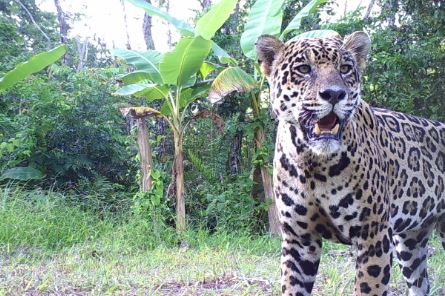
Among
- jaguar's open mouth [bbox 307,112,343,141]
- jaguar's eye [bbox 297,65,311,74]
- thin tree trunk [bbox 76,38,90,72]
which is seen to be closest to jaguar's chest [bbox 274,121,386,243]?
jaguar's open mouth [bbox 307,112,343,141]

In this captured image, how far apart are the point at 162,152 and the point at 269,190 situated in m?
2.72

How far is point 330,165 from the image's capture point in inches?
138

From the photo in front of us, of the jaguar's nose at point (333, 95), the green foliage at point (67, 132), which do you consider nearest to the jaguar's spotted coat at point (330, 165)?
the jaguar's nose at point (333, 95)

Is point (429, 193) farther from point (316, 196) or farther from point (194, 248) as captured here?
point (194, 248)

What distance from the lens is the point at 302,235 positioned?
146 inches

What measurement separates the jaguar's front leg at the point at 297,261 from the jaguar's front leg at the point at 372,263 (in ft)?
1.00

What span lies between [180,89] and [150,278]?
429cm

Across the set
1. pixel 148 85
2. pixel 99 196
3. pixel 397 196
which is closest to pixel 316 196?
pixel 397 196

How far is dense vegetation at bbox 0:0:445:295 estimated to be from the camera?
856 centimetres

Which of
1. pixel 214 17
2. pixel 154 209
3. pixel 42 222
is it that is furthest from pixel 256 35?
pixel 42 222

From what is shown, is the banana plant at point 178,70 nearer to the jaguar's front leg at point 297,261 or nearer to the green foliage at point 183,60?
the green foliage at point 183,60

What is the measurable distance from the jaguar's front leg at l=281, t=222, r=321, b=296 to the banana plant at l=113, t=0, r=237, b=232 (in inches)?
183

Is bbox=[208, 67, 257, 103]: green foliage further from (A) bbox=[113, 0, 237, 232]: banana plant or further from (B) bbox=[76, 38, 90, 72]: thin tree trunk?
(B) bbox=[76, 38, 90, 72]: thin tree trunk

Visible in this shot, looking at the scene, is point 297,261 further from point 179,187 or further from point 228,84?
point 179,187
